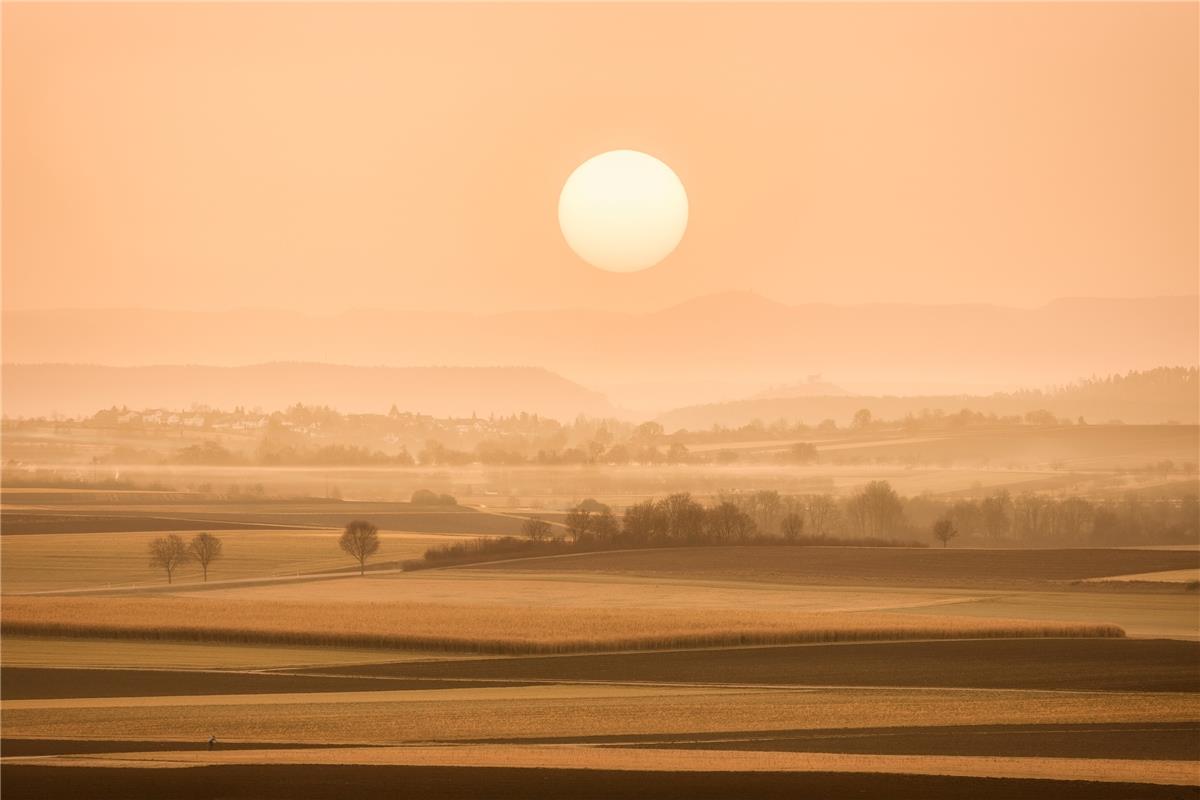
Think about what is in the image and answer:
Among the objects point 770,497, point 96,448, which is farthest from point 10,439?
point 770,497

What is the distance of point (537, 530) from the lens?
76.4 m

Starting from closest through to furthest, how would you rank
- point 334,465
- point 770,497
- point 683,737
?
point 683,737 < point 770,497 < point 334,465

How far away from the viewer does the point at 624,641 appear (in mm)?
43469

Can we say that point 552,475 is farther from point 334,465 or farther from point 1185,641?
point 1185,641

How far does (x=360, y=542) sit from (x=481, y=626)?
25.1 meters

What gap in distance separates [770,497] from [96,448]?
6137 cm

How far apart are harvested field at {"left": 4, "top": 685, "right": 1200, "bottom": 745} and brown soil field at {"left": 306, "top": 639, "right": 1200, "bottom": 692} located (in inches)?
61.6

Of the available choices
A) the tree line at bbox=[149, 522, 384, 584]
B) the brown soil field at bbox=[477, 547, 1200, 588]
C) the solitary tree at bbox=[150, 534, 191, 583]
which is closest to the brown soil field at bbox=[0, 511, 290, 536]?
the tree line at bbox=[149, 522, 384, 584]

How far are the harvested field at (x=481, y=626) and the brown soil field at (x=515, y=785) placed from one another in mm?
16845

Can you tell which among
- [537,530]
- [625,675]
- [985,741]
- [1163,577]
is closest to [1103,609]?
[1163,577]

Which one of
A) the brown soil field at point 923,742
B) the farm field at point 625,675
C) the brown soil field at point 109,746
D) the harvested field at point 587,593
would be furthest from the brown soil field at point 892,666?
the harvested field at point 587,593

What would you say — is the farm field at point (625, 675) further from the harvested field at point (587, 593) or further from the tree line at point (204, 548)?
the tree line at point (204, 548)

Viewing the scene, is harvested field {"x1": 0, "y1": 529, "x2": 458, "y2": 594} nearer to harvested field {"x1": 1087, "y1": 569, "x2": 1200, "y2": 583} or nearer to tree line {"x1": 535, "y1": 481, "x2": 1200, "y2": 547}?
tree line {"x1": 535, "y1": 481, "x2": 1200, "y2": 547}

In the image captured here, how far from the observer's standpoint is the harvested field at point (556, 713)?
30.8 meters
